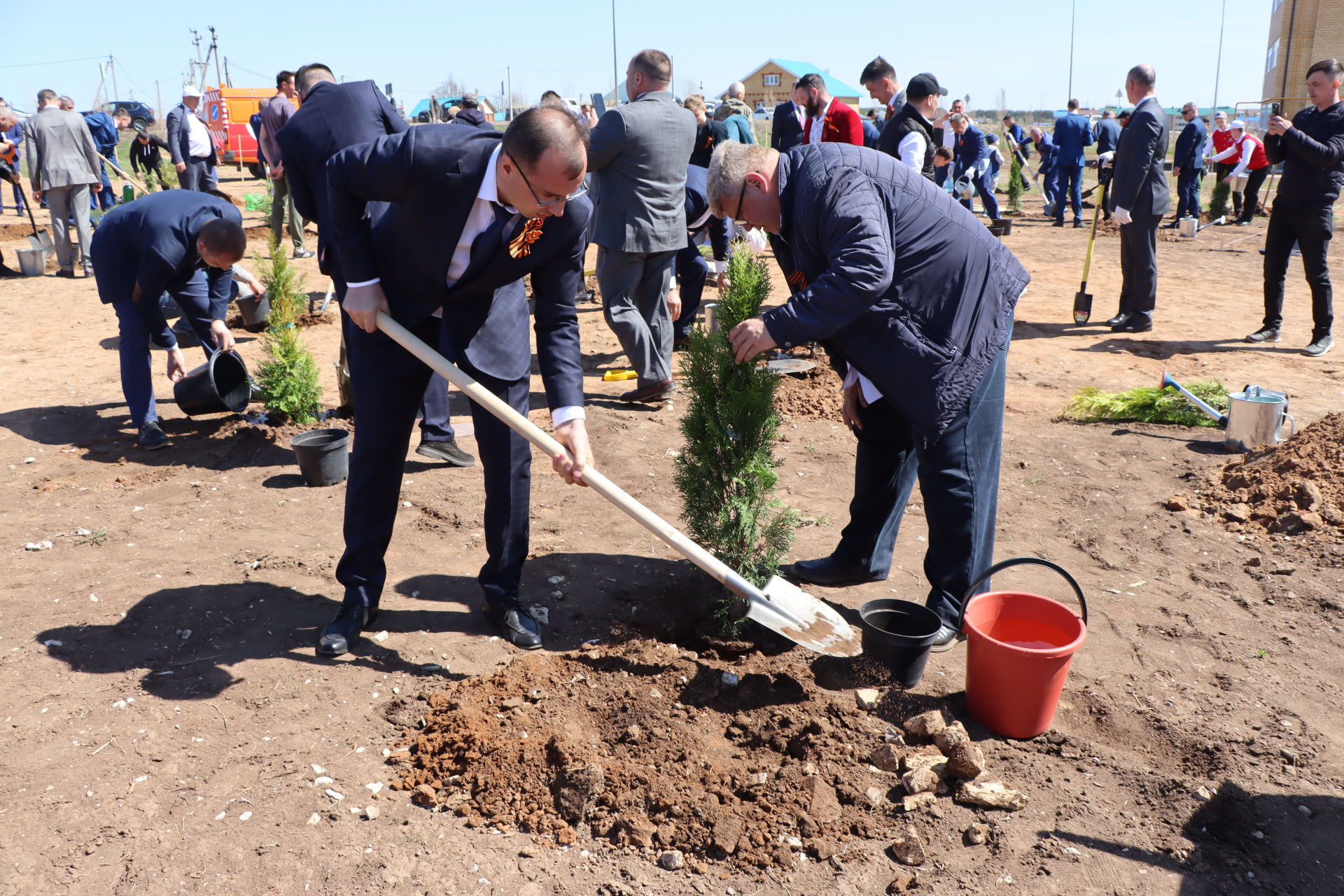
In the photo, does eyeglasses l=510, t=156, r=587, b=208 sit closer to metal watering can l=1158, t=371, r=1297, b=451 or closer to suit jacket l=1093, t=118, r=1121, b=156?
metal watering can l=1158, t=371, r=1297, b=451

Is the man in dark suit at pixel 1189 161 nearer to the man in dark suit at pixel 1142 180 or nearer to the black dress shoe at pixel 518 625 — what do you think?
the man in dark suit at pixel 1142 180

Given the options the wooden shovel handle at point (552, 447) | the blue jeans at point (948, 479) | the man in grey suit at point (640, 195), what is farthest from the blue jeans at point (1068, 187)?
the wooden shovel handle at point (552, 447)

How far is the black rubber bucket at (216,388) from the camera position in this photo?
19.7ft

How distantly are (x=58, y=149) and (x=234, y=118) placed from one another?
18.9 m

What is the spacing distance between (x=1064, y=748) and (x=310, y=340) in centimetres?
802

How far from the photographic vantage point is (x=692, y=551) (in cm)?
334

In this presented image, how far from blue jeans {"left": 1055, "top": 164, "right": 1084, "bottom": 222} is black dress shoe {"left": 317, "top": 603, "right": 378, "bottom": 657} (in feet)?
54.3

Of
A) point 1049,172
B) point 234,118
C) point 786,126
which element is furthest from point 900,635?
point 234,118

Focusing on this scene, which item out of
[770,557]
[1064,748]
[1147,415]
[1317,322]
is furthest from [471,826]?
[1317,322]

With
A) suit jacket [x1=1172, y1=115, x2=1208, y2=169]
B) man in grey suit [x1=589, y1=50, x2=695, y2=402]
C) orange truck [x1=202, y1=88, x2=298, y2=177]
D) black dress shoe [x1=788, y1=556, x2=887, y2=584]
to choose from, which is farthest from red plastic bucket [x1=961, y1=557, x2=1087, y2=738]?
orange truck [x1=202, y1=88, x2=298, y2=177]

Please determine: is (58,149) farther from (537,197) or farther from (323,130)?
(537,197)

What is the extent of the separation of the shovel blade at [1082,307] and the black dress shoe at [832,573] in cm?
625

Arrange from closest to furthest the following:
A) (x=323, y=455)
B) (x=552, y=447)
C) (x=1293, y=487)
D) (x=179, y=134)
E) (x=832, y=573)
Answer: (x=552, y=447)
(x=832, y=573)
(x=1293, y=487)
(x=323, y=455)
(x=179, y=134)

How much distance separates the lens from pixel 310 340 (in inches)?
359
